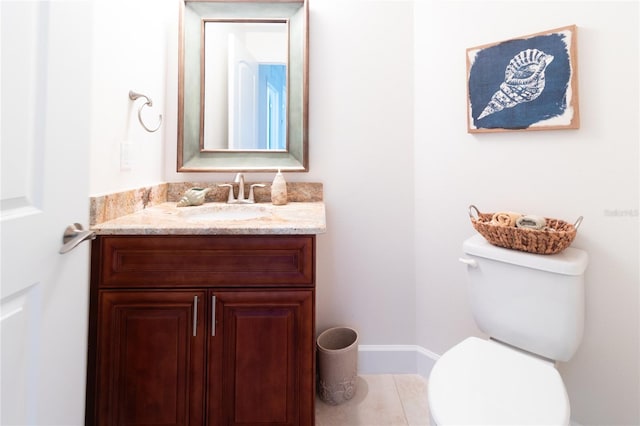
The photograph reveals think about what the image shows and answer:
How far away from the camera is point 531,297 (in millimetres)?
1062

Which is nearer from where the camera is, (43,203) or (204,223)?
(43,203)

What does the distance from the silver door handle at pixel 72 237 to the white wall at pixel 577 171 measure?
1.38 meters

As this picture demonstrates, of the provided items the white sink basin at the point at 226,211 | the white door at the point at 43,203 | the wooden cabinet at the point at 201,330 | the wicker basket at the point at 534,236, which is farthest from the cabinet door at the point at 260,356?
the wicker basket at the point at 534,236

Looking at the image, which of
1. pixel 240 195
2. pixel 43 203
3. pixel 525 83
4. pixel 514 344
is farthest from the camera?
pixel 240 195

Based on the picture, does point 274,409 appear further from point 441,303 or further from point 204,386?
point 441,303

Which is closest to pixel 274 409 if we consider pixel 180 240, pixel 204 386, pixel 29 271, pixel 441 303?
pixel 204 386

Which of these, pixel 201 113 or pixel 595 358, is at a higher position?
pixel 201 113

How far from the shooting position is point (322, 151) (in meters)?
1.63

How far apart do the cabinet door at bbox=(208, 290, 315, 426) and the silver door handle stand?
40 centimetres

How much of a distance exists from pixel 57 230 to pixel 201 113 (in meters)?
1.07

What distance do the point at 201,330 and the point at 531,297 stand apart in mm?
1096

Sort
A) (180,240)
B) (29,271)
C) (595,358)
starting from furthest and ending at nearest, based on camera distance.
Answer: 1. (595,358)
2. (180,240)
3. (29,271)

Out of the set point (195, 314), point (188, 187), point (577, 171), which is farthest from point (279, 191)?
point (577, 171)

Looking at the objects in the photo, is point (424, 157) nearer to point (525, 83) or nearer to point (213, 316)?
point (525, 83)
